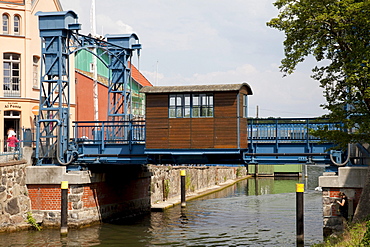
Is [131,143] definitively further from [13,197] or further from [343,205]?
[343,205]

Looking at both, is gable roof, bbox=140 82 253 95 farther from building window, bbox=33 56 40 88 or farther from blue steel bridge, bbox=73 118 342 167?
building window, bbox=33 56 40 88

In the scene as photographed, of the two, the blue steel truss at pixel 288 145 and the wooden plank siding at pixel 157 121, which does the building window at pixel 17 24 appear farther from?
the blue steel truss at pixel 288 145

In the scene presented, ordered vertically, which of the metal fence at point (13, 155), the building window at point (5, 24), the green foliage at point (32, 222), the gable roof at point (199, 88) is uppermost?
the building window at point (5, 24)

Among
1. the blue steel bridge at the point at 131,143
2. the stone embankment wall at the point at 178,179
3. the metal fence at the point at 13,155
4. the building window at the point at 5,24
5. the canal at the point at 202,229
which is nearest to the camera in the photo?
the canal at the point at 202,229

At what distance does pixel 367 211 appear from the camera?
63.5ft

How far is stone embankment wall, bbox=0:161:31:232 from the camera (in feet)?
77.0

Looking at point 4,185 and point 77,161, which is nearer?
point 4,185

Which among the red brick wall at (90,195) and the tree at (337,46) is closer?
the tree at (337,46)

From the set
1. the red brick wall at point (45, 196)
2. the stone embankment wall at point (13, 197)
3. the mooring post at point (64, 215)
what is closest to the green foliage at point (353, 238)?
the mooring post at point (64, 215)

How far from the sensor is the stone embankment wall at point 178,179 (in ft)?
115

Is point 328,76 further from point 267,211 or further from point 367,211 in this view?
point 267,211

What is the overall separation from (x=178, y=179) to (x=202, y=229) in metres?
14.1

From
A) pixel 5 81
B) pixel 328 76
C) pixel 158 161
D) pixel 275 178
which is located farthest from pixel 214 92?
pixel 275 178

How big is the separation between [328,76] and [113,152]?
35.4ft
